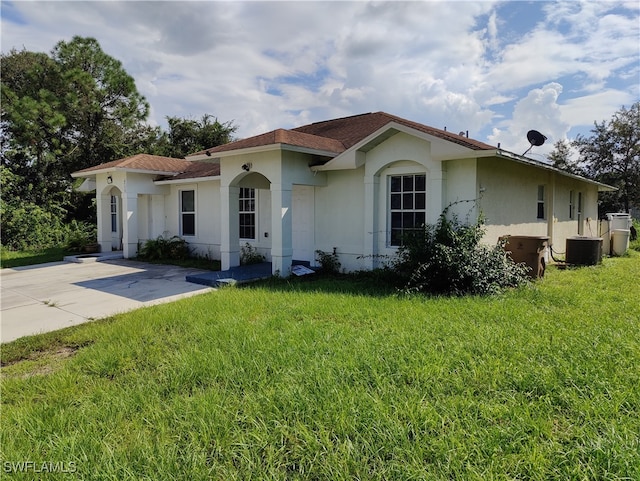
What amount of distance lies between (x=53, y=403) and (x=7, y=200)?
20860 millimetres

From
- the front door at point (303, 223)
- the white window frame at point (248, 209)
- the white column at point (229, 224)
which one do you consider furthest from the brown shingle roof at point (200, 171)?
the front door at point (303, 223)

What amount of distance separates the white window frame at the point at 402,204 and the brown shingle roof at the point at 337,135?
4.22ft

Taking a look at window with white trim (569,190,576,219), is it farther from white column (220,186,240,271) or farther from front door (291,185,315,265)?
white column (220,186,240,271)

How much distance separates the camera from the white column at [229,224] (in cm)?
1123

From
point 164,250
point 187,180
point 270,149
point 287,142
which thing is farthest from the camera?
point 164,250

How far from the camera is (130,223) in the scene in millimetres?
15445

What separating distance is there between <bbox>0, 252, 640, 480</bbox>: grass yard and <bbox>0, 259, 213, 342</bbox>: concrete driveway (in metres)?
1.26

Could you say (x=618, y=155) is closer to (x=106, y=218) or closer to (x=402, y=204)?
(x=402, y=204)

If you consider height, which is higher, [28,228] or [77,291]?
[28,228]

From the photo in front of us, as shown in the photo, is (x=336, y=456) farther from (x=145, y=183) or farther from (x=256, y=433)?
(x=145, y=183)

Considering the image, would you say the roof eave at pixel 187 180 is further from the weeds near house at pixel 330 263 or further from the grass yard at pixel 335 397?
the grass yard at pixel 335 397

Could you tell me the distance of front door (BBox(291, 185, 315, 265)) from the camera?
11.7 m

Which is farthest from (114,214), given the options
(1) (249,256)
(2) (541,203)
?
→ (2) (541,203)

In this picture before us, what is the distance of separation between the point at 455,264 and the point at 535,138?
8159 millimetres
